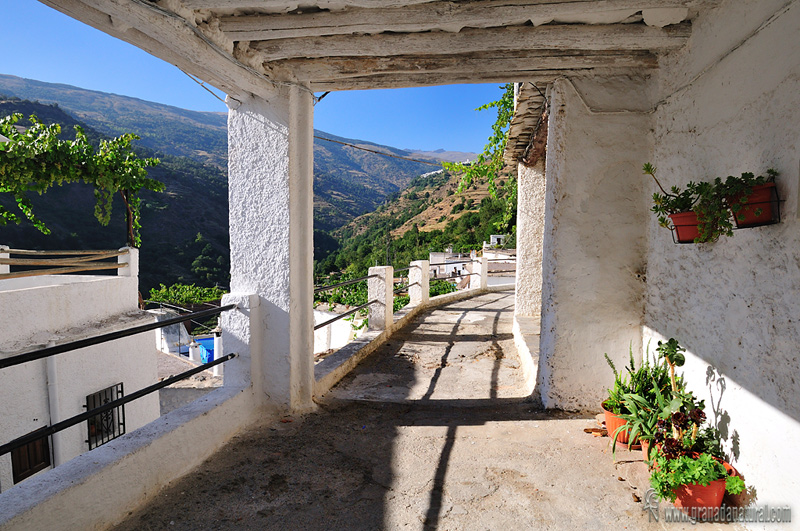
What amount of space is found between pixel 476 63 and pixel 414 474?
8.66ft

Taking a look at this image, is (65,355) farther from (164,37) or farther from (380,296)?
(164,37)

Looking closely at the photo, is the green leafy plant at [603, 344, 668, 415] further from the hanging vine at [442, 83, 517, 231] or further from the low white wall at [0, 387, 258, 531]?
the hanging vine at [442, 83, 517, 231]

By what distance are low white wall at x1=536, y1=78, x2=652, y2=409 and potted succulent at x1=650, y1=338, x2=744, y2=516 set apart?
2.88 feet

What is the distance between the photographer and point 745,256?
2016mm

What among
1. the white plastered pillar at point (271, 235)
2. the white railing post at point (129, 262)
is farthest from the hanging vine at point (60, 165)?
the white plastered pillar at point (271, 235)

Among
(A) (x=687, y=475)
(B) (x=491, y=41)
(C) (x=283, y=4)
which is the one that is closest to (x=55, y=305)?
(C) (x=283, y=4)

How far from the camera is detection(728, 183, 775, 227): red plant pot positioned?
5.86ft

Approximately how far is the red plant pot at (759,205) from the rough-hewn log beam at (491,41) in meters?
1.32

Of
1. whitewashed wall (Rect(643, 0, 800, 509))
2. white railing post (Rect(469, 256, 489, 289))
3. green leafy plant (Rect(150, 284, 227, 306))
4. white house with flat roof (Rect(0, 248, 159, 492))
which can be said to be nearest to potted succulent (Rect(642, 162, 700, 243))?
whitewashed wall (Rect(643, 0, 800, 509))

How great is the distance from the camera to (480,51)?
289cm

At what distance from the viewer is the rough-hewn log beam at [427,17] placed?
2.31m

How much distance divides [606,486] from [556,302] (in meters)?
1.30

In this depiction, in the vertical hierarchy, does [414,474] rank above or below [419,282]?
below

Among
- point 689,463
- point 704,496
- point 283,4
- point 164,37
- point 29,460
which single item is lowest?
point 29,460
